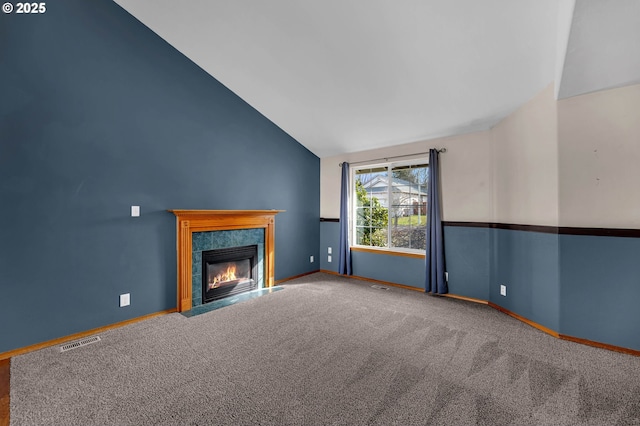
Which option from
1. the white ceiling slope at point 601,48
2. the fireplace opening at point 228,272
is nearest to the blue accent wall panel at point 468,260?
the white ceiling slope at point 601,48

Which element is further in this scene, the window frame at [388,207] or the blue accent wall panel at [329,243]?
the blue accent wall panel at [329,243]

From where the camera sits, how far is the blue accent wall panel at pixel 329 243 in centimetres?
532

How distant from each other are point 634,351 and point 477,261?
162cm

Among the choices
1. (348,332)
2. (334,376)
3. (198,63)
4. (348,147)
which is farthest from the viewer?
(348,147)

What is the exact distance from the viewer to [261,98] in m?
4.04

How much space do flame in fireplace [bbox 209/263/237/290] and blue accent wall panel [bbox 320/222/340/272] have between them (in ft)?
6.53

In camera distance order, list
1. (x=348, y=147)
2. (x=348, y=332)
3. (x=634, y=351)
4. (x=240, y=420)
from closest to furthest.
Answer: (x=240, y=420) → (x=634, y=351) → (x=348, y=332) → (x=348, y=147)

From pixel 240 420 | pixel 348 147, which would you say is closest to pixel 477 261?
pixel 348 147

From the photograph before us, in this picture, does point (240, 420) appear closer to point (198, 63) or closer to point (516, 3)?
point (516, 3)

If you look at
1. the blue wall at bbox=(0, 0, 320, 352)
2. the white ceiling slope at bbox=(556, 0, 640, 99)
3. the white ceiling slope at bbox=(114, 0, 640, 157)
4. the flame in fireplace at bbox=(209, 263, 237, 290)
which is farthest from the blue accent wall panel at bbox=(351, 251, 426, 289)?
the white ceiling slope at bbox=(556, 0, 640, 99)

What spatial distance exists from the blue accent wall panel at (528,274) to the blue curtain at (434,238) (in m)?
0.65

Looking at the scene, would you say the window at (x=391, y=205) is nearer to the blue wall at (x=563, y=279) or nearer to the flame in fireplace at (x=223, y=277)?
the blue wall at (x=563, y=279)

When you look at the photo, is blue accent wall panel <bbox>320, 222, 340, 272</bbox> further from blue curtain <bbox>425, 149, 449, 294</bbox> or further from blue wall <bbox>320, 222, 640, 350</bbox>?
blue wall <bbox>320, 222, 640, 350</bbox>

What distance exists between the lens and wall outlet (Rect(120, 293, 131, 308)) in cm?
295
